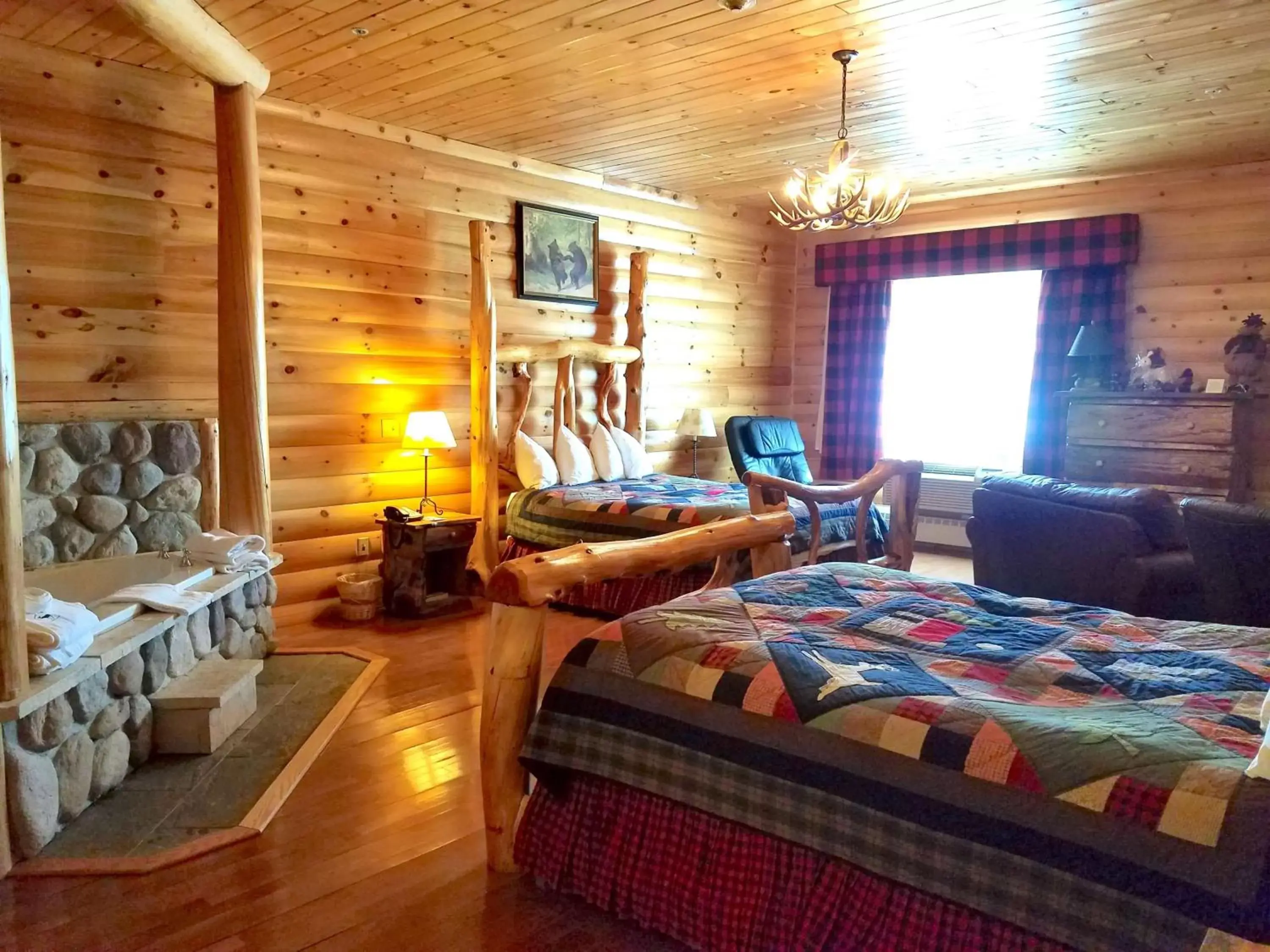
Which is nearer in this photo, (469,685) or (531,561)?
(531,561)

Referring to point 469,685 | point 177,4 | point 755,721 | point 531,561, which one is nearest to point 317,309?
point 177,4

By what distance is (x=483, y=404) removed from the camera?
4906 mm

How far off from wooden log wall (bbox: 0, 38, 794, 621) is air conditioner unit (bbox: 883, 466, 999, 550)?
1.99m

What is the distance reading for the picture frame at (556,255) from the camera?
17.3ft

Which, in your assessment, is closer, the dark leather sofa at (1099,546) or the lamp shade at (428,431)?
the dark leather sofa at (1099,546)

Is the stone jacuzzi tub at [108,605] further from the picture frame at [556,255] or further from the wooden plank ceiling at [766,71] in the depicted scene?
the picture frame at [556,255]

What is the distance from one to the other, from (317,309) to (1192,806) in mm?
4062

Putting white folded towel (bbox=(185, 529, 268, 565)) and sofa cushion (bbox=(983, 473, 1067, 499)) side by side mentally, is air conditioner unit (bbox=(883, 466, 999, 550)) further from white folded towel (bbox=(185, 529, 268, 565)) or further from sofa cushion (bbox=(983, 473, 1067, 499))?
white folded towel (bbox=(185, 529, 268, 565))

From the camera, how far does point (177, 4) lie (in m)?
2.97

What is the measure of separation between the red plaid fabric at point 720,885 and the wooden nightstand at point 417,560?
8.04ft

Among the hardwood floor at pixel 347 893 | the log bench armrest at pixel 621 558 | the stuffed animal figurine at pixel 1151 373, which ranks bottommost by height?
the hardwood floor at pixel 347 893

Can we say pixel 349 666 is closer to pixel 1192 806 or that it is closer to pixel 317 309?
pixel 317 309

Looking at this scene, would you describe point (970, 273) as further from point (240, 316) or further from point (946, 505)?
A: point (240, 316)

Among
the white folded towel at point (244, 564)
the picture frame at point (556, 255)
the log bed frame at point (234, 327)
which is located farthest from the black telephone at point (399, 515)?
the picture frame at point (556, 255)
